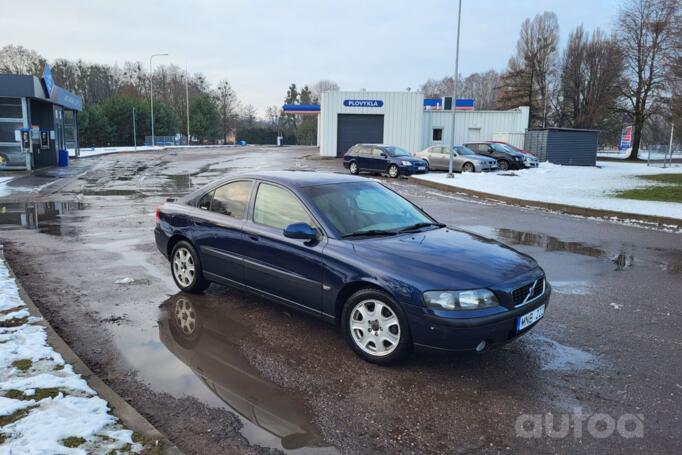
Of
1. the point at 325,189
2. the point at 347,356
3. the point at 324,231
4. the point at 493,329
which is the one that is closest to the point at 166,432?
the point at 347,356

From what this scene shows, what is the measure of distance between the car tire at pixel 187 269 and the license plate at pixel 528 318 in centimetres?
358

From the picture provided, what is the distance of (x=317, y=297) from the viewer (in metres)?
4.72

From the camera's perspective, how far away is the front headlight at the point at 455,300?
13.1ft

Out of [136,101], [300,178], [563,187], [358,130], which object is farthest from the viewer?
[136,101]

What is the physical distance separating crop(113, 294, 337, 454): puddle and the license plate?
1.84 m

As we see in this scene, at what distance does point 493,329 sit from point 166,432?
245 centimetres

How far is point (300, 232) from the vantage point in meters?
4.70

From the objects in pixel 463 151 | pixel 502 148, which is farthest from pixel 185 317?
pixel 502 148

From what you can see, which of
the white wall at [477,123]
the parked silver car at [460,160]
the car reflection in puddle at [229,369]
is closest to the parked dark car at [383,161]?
the parked silver car at [460,160]

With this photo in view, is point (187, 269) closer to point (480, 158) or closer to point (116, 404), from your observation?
point (116, 404)

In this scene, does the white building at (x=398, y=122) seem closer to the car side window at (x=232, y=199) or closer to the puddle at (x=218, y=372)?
the car side window at (x=232, y=199)

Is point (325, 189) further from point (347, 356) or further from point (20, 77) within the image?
point (20, 77)

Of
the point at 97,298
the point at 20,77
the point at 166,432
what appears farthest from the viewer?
the point at 20,77

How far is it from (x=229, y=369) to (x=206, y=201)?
2448 millimetres
